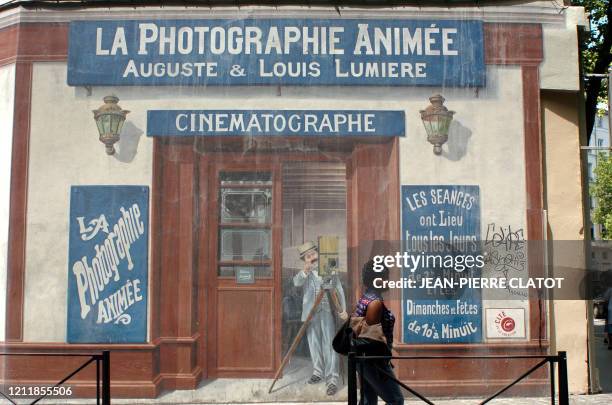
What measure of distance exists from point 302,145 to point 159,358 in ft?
8.89

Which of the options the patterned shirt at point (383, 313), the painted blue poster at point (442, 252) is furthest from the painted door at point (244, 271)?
the patterned shirt at point (383, 313)

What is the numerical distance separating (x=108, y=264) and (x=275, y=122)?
2.31 meters

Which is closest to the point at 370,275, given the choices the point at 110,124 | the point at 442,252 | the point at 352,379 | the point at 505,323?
the point at 352,379

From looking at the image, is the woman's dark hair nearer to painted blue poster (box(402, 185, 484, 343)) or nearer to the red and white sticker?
painted blue poster (box(402, 185, 484, 343))

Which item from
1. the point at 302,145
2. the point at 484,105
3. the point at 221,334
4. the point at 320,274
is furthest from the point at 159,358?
the point at 484,105

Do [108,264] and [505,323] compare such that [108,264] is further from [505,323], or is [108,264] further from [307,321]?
[505,323]

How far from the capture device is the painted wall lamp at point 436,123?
7.04 meters

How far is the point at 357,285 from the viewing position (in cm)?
696

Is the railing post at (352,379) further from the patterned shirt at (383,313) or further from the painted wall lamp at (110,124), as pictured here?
the painted wall lamp at (110,124)

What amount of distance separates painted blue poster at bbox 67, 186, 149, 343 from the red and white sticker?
3.62 m

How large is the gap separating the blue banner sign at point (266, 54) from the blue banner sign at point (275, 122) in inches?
12.9

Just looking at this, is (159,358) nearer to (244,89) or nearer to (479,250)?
(244,89)

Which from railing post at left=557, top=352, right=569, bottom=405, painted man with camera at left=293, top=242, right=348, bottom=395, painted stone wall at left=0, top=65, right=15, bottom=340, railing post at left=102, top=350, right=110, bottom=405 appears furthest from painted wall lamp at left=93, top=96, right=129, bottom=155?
railing post at left=557, top=352, right=569, bottom=405

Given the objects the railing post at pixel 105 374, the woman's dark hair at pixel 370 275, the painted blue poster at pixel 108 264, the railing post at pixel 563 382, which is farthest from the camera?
the painted blue poster at pixel 108 264
